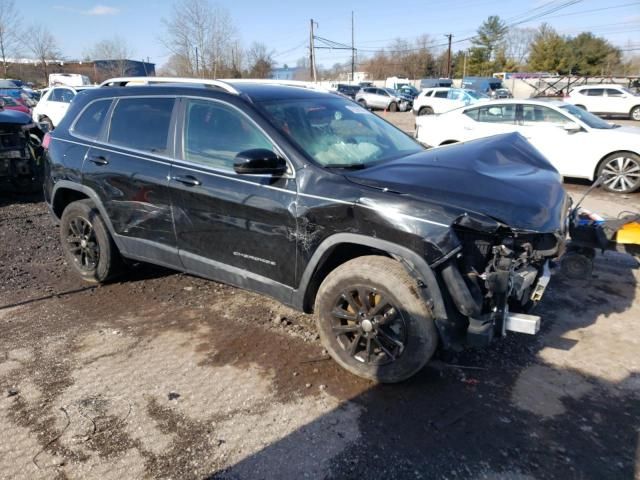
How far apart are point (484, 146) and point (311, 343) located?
2.07 meters

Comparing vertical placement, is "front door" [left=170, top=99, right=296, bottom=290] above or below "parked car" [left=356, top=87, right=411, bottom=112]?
below

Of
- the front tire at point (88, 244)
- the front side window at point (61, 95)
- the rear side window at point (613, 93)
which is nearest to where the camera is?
the front tire at point (88, 244)

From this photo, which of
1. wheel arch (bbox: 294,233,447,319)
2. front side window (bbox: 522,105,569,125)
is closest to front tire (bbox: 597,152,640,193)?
front side window (bbox: 522,105,569,125)

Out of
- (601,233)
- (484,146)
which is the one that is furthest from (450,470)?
(601,233)

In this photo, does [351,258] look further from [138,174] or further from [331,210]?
[138,174]

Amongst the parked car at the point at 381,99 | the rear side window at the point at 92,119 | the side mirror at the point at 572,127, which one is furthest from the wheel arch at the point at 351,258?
the parked car at the point at 381,99

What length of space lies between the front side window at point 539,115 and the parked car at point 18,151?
889cm

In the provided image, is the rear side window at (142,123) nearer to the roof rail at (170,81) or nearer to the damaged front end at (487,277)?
the roof rail at (170,81)

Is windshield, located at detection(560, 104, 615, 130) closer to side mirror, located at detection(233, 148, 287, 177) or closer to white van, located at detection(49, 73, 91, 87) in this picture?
side mirror, located at detection(233, 148, 287, 177)

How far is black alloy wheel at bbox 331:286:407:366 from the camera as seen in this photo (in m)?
3.07

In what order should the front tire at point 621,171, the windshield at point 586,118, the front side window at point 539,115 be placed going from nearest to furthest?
the front tire at point 621,171 → the windshield at point 586,118 → the front side window at point 539,115

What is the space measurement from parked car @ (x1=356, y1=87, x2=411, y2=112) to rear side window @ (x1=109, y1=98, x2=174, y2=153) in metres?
31.4

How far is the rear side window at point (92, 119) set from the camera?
448cm

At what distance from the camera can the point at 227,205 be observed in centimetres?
355
